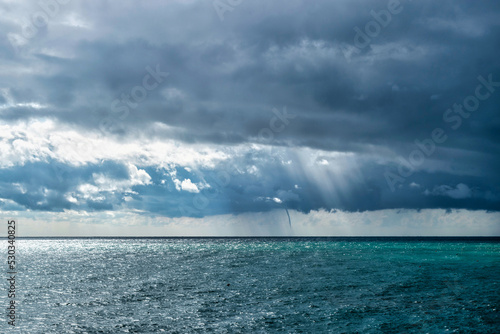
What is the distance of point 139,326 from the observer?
113ft

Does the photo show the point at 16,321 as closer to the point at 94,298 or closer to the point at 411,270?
the point at 94,298

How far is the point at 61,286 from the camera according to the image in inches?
2303

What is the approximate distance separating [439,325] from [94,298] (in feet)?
120

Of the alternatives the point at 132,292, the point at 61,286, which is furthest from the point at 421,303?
the point at 61,286

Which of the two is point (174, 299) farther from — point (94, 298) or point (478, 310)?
point (478, 310)

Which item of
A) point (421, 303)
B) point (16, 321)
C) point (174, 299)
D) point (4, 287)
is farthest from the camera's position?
point (4, 287)

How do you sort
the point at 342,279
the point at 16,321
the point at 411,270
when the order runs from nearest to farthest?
the point at 16,321, the point at 342,279, the point at 411,270

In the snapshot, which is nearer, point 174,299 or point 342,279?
point 174,299

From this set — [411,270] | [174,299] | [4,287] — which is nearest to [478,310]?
[174,299]

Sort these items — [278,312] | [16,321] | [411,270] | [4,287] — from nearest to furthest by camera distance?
[16,321]
[278,312]
[4,287]
[411,270]

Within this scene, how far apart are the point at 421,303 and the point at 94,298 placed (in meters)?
36.3

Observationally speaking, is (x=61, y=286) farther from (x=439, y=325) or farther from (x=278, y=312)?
(x=439, y=325)

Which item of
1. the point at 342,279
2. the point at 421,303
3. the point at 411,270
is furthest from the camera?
the point at 411,270

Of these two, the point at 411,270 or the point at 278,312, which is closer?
the point at 278,312
